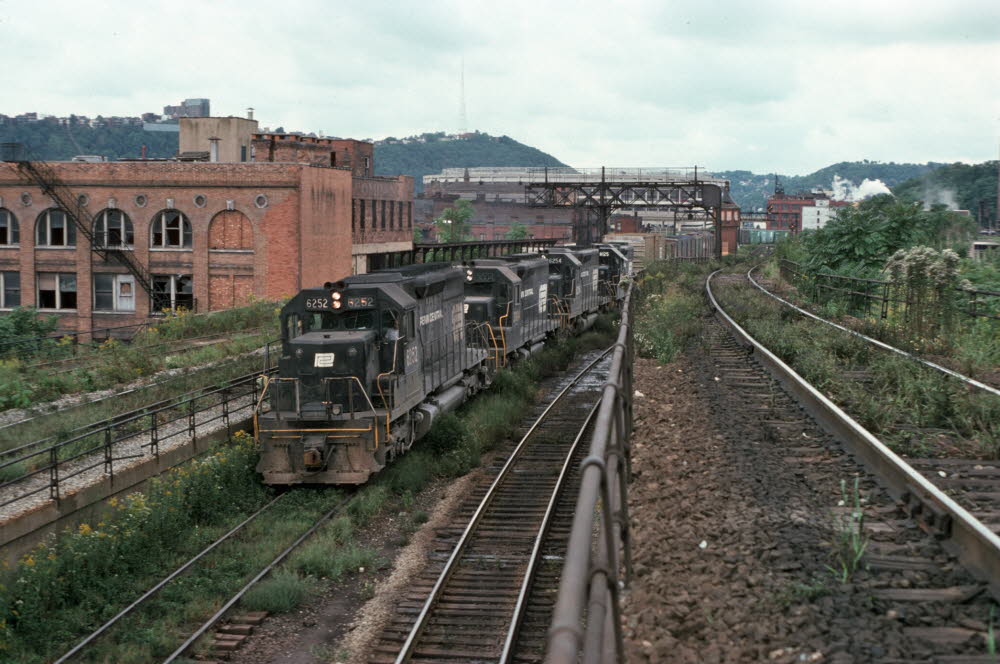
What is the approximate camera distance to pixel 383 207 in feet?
189

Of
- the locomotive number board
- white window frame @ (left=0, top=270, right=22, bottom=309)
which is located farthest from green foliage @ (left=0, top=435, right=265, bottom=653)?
white window frame @ (left=0, top=270, right=22, bottom=309)

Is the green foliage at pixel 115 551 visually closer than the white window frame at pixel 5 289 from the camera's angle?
Yes

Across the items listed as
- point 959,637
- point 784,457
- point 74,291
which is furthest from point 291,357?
point 74,291

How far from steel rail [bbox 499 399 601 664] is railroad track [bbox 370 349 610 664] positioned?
0.02m

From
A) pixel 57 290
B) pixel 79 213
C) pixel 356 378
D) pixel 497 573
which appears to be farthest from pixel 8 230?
pixel 497 573

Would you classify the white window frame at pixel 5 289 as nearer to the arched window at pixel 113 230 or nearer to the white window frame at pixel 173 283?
the arched window at pixel 113 230

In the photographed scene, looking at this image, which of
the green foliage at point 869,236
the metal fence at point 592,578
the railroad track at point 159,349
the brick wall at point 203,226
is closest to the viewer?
the metal fence at point 592,578

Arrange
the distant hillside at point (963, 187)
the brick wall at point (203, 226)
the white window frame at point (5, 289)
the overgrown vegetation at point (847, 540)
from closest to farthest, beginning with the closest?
the overgrown vegetation at point (847, 540) → the brick wall at point (203, 226) → the white window frame at point (5, 289) → the distant hillside at point (963, 187)

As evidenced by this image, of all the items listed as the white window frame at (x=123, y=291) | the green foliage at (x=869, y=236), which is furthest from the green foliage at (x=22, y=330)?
the green foliage at (x=869, y=236)

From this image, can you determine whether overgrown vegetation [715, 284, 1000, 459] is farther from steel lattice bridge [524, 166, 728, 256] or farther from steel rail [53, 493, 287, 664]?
steel lattice bridge [524, 166, 728, 256]

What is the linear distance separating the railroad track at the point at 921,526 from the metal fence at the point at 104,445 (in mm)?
10061

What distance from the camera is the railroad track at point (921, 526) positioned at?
17.6ft

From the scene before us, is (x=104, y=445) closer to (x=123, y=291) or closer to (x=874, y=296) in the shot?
(x=874, y=296)

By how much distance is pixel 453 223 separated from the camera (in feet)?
334
